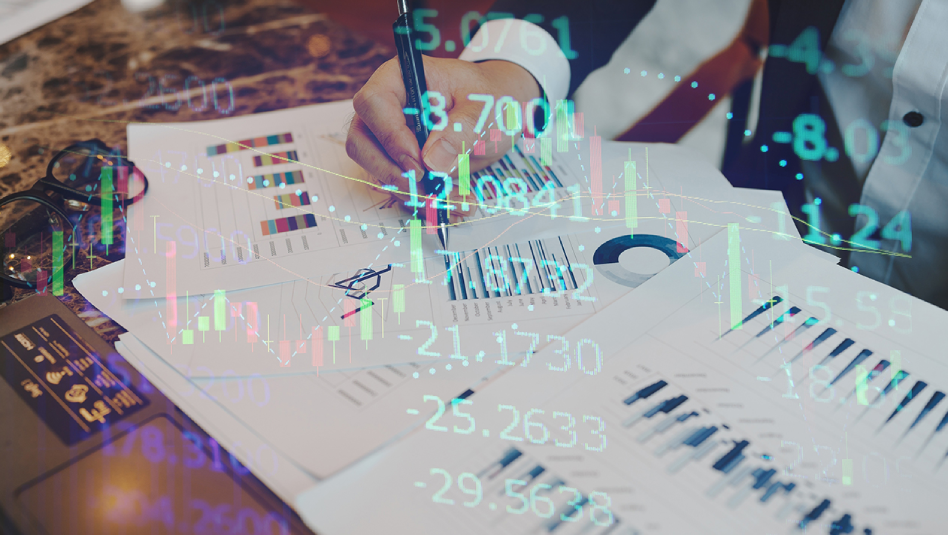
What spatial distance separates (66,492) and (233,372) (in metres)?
0.10

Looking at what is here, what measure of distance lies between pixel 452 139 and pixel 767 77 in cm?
44

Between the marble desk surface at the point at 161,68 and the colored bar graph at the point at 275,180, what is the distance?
0.14 meters

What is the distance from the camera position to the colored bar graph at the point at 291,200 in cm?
49

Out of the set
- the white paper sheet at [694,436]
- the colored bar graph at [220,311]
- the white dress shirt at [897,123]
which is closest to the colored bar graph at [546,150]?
the white dress shirt at [897,123]

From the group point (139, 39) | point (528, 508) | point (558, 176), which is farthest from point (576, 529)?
point (139, 39)

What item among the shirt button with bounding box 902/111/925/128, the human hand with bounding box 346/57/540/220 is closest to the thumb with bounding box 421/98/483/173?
the human hand with bounding box 346/57/540/220

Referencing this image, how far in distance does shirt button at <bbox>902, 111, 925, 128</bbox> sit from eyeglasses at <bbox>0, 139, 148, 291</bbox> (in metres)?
0.74

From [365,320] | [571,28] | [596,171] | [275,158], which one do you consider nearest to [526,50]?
[571,28]

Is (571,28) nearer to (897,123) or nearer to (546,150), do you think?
(546,150)

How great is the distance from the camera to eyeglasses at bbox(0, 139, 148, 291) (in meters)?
0.42

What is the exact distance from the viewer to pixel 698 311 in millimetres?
373

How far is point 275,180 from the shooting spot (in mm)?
520

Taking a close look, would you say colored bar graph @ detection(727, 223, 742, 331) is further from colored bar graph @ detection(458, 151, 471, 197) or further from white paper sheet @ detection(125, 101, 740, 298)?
colored bar graph @ detection(458, 151, 471, 197)

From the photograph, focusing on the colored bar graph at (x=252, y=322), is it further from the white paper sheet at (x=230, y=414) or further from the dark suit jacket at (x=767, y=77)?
the dark suit jacket at (x=767, y=77)
